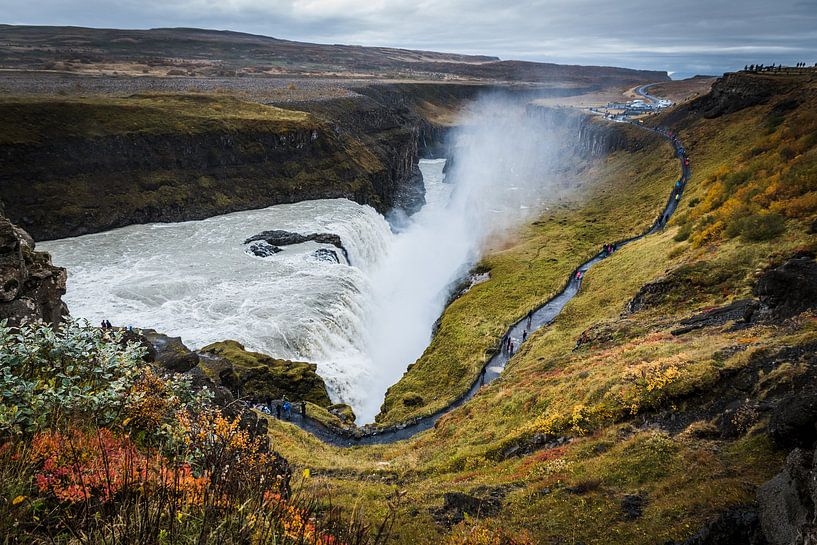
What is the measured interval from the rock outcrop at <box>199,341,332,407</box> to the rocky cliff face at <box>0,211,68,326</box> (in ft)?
46.2

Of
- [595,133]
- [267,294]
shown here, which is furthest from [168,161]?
[595,133]

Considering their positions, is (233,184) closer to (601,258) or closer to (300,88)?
(601,258)

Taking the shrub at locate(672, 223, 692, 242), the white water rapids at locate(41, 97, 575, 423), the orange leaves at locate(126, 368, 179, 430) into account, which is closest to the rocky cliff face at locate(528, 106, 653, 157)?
the white water rapids at locate(41, 97, 575, 423)

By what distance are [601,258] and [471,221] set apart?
33602 millimetres

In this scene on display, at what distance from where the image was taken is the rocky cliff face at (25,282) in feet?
46.6

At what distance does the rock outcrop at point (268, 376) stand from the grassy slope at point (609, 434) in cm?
656

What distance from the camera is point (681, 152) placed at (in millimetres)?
86000

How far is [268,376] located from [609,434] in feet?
83.5

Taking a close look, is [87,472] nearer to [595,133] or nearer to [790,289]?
[790,289]

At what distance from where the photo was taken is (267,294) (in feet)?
157

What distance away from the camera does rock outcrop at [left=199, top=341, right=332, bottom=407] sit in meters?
33.7

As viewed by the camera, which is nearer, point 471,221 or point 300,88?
point 471,221

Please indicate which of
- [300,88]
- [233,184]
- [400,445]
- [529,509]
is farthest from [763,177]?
[300,88]

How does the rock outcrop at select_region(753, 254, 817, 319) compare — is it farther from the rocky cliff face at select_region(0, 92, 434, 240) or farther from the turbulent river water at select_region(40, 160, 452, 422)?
the rocky cliff face at select_region(0, 92, 434, 240)
